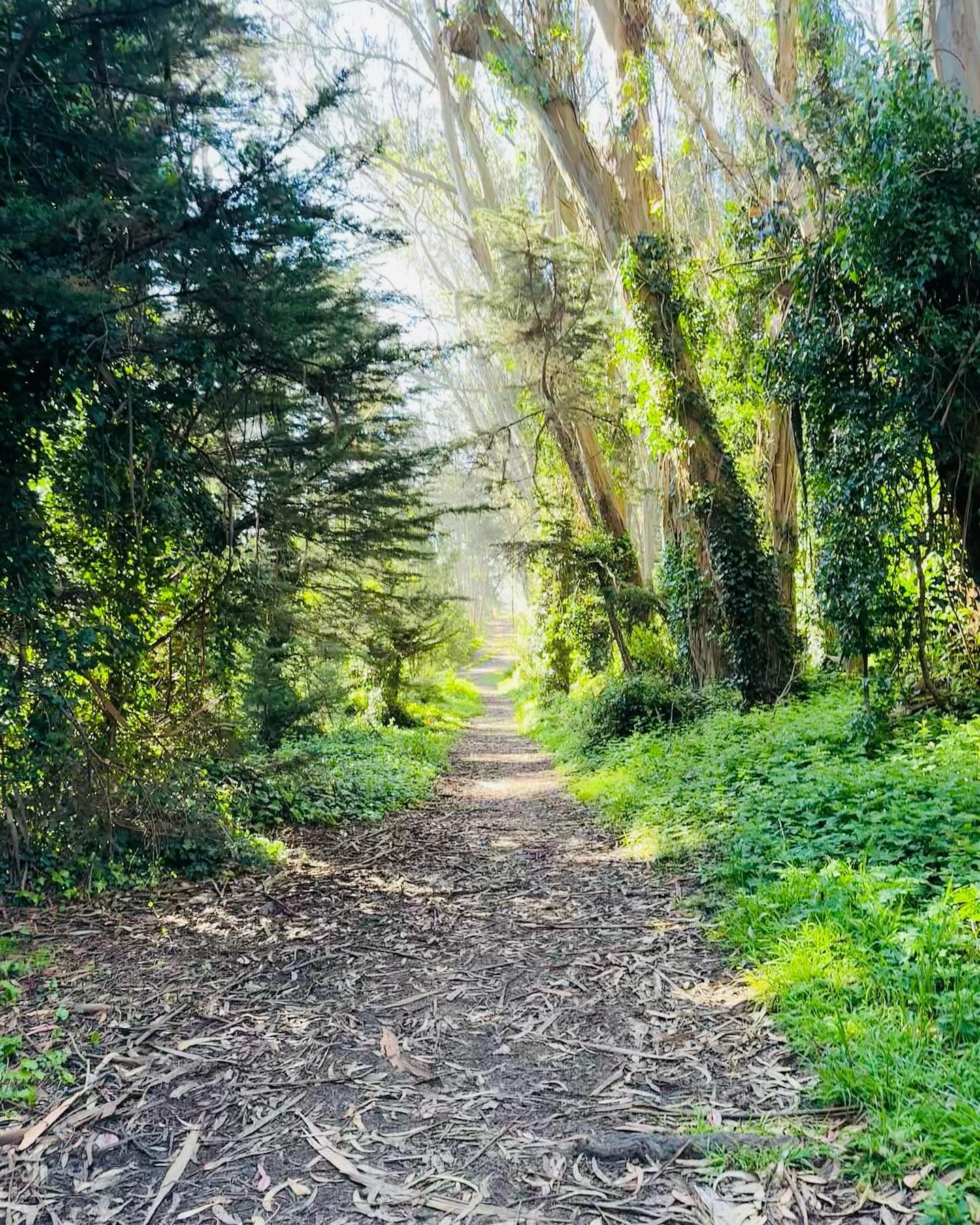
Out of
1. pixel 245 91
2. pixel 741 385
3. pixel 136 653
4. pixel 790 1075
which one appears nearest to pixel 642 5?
pixel 741 385

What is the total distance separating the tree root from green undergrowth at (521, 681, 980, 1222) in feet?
0.97

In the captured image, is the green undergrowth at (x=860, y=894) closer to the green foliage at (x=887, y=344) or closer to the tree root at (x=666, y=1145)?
the tree root at (x=666, y=1145)

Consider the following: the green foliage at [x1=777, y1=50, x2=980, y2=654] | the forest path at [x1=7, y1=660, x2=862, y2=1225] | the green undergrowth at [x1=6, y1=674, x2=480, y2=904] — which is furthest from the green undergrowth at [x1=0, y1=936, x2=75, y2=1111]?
the green foliage at [x1=777, y1=50, x2=980, y2=654]

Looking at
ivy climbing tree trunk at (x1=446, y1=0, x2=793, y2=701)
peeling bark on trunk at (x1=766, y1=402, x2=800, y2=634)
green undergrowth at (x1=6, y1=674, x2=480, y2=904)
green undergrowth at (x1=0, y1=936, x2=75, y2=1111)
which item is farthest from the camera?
peeling bark on trunk at (x1=766, y1=402, x2=800, y2=634)

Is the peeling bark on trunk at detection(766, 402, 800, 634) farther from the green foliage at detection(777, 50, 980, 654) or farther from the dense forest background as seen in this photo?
the green foliage at detection(777, 50, 980, 654)

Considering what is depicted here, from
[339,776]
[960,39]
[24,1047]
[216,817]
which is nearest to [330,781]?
[339,776]

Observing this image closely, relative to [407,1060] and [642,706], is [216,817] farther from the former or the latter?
[642,706]

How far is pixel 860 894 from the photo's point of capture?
380 centimetres

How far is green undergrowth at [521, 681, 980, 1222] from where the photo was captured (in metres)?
2.45

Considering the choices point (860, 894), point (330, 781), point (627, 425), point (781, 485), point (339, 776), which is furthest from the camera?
point (781, 485)

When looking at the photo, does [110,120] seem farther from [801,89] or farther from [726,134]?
[726,134]

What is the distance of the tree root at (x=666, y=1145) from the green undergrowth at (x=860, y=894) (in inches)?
11.7

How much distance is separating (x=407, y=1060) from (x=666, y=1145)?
1.19 m

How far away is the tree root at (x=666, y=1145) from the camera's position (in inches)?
97.1
